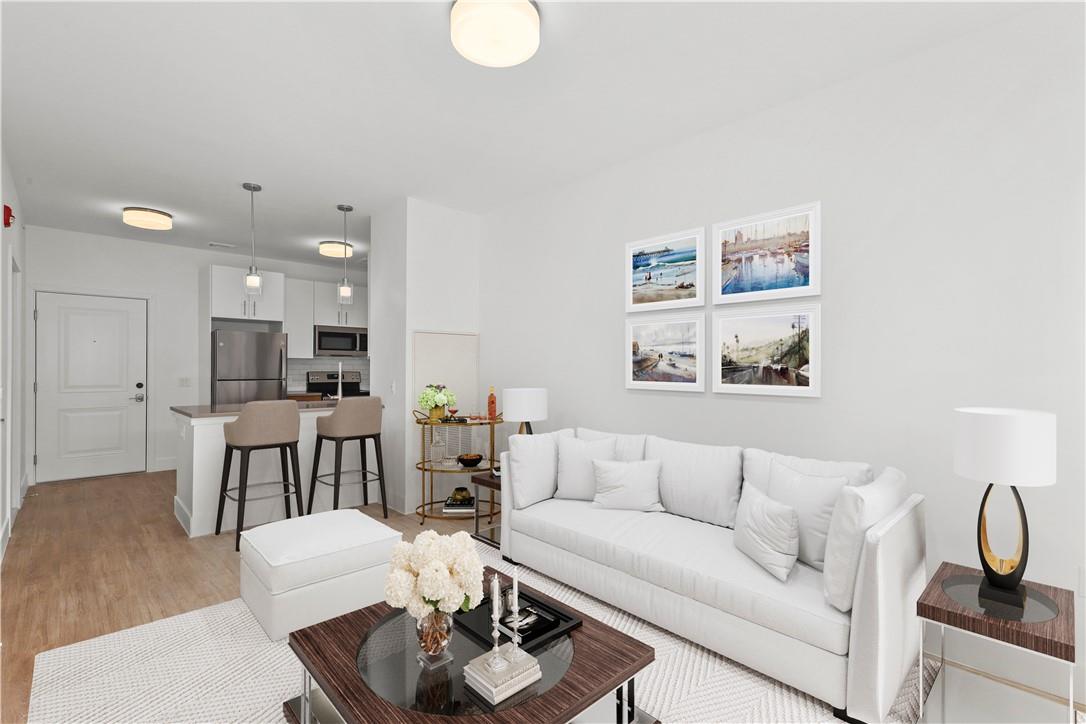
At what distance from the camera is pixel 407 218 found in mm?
4559

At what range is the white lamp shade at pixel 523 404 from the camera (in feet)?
12.2

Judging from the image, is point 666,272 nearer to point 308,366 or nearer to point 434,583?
point 434,583

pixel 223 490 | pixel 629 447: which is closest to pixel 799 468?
pixel 629 447

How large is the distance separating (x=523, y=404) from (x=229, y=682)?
219cm

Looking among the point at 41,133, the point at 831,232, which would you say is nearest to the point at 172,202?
the point at 41,133

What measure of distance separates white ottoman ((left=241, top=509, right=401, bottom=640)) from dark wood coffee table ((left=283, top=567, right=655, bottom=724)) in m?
0.59

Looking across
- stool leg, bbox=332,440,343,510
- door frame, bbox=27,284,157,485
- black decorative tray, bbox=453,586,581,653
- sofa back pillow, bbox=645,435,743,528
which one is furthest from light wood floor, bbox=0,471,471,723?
sofa back pillow, bbox=645,435,743,528

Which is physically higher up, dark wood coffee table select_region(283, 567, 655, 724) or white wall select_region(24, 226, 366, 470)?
white wall select_region(24, 226, 366, 470)

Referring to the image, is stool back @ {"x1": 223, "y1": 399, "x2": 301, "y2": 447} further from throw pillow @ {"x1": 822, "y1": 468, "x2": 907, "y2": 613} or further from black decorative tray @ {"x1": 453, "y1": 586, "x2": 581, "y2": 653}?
throw pillow @ {"x1": 822, "y1": 468, "x2": 907, "y2": 613}

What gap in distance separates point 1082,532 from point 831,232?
64.0 inches

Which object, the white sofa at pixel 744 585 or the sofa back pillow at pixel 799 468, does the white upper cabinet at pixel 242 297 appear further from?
the sofa back pillow at pixel 799 468

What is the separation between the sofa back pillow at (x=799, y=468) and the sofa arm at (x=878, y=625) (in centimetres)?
39

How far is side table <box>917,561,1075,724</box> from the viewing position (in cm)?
161

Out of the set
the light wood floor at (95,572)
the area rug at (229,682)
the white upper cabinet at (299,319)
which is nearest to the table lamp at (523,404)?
the light wood floor at (95,572)
